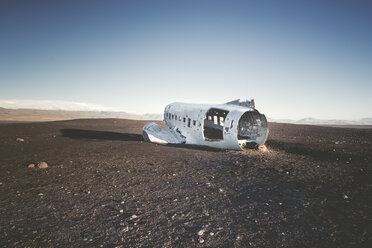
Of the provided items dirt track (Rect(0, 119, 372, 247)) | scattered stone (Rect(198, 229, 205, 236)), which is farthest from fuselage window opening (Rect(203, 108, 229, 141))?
scattered stone (Rect(198, 229, 205, 236))

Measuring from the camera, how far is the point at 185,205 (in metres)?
4.64

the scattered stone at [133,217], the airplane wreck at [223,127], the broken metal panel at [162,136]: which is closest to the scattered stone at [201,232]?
the scattered stone at [133,217]

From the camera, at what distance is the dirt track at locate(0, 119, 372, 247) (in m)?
3.40

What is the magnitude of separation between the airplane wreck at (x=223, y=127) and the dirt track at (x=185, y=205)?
3.16 m

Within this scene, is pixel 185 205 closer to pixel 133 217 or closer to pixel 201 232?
pixel 201 232

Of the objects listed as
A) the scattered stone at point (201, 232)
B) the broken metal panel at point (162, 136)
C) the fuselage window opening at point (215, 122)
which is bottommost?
the scattered stone at point (201, 232)

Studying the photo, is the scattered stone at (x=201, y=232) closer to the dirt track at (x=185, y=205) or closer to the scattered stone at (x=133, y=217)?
the dirt track at (x=185, y=205)

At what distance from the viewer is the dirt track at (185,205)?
3.40 m

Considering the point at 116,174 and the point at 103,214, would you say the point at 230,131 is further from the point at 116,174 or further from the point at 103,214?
the point at 103,214

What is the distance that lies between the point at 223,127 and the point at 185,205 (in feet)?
22.4

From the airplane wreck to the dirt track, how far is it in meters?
3.16

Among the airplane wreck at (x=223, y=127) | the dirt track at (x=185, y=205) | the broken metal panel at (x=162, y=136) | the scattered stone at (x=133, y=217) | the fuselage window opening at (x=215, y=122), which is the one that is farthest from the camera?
the fuselage window opening at (x=215, y=122)

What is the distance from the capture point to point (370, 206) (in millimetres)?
4484

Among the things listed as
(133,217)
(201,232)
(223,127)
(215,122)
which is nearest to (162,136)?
(223,127)
